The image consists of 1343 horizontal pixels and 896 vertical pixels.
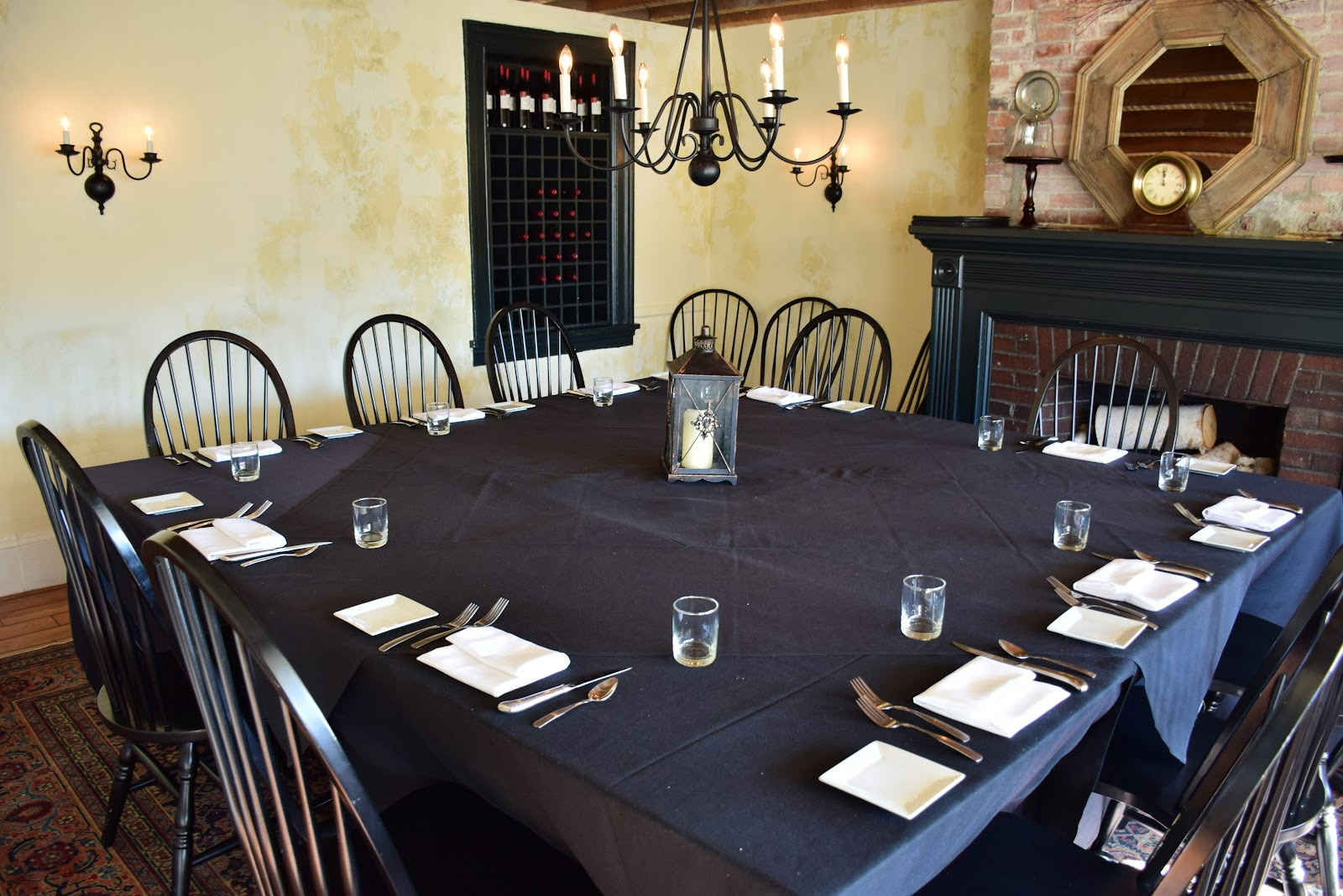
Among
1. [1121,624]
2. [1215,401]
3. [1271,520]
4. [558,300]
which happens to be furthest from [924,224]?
[1121,624]

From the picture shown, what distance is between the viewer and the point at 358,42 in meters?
4.28

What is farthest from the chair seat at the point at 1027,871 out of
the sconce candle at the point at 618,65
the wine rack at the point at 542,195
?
the wine rack at the point at 542,195

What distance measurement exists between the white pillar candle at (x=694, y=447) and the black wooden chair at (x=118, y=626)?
1.16m

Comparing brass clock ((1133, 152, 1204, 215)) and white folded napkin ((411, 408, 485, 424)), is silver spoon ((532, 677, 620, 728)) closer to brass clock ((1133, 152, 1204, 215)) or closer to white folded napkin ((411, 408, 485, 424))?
white folded napkin ((411, 408, 485, 424))

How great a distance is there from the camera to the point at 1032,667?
1.52 m

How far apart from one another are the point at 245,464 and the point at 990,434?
1.91 meters

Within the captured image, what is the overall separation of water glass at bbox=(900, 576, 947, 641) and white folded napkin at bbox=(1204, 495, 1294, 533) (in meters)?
0.92

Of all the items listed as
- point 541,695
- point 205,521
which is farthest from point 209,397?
point 541,695

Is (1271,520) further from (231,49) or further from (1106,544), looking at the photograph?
(231,49)

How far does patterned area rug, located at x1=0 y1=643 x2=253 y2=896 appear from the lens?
7.22ft

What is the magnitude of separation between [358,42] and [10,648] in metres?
2.67

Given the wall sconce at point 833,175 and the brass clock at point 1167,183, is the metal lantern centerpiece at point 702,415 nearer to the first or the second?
the brass clock at point 1167,183

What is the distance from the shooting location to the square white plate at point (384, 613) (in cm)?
164

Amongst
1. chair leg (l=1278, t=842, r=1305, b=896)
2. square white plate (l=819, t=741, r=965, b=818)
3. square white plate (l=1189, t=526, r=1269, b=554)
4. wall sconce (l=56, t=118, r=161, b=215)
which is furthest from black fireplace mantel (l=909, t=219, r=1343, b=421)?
wall sconce (l=56, t=118, r=161, b=215)
